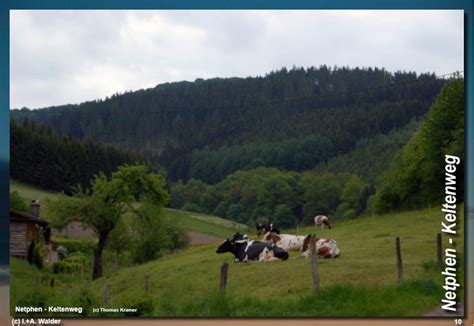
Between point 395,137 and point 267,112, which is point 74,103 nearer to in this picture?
point 267,112

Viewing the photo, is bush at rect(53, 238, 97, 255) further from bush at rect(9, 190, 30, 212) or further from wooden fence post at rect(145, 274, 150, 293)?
wooden fence post at rect(145, 274, 150, 293)

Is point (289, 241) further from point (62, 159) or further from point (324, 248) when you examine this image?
point (62, 159)

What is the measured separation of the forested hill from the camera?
18.3 meters

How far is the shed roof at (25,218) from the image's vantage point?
18031 millimetres

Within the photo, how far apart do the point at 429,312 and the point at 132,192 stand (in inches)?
186

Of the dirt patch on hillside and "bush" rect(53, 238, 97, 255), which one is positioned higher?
the dirt patch on hillside

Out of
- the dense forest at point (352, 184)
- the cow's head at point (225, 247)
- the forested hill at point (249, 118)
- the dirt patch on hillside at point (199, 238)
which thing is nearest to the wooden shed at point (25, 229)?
the forested hill at point (249, 118)

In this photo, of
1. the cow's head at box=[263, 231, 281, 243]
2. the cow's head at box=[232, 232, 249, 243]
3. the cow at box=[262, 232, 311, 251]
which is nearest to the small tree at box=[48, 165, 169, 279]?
the cow's head at box=[232, 232, 249, 243]

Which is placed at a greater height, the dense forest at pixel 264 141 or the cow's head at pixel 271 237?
the dense forest at pixel 264 141

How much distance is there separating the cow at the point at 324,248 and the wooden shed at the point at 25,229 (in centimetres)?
383

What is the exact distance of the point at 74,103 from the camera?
18.4m

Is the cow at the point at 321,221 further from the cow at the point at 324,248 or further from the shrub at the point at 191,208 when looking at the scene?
the shrub at the point at 191,208

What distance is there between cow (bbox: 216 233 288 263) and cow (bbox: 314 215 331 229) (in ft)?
2.14

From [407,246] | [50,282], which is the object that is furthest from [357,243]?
[50,282]
